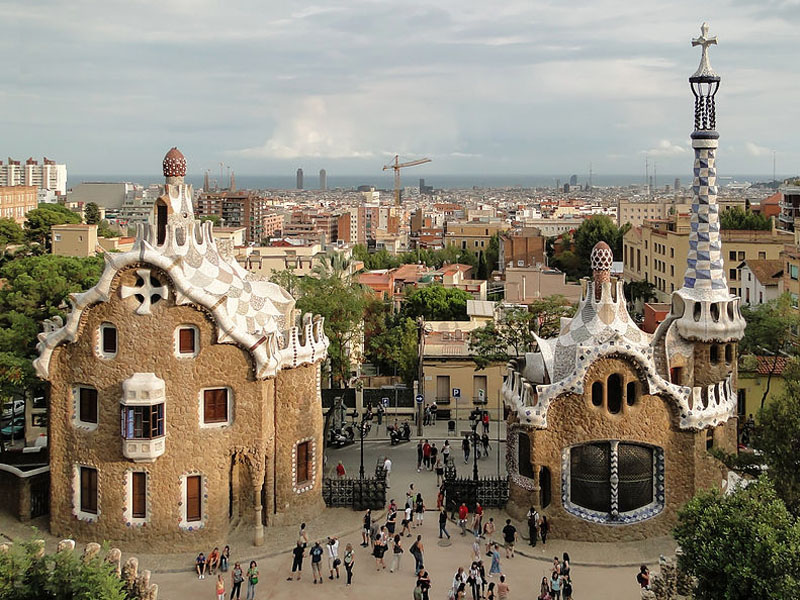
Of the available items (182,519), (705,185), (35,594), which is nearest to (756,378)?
(705,185)

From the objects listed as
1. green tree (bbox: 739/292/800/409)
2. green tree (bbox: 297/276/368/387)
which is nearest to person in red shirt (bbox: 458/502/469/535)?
green tree (bbox: 739/292/800/409)

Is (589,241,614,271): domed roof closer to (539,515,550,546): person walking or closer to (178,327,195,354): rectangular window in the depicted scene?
(539,515,550,546): person walking

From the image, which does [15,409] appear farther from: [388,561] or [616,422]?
[616,422]

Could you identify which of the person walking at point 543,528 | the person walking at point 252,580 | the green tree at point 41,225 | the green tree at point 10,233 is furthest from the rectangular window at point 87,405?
the green tree at point 41,225

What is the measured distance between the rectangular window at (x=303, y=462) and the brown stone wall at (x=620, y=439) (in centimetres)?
820

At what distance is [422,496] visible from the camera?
35781 millimetres

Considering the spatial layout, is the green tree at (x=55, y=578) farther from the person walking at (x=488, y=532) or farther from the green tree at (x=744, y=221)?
the green tree at (x=744, y=221)

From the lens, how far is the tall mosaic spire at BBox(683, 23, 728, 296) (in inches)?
1319

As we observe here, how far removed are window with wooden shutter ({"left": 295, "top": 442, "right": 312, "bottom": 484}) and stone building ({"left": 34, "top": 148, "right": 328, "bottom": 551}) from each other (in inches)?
64.7

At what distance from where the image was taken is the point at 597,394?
31.3 m

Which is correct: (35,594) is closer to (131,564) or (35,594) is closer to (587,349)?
(131,564)

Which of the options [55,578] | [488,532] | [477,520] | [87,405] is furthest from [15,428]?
[55,578]

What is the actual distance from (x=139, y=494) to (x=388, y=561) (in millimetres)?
8381

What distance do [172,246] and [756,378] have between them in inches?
1074
